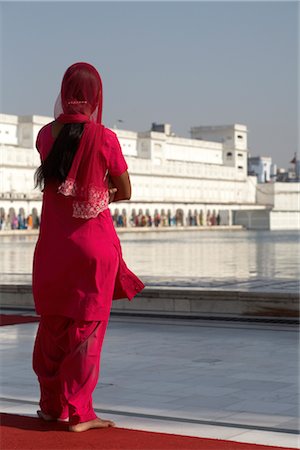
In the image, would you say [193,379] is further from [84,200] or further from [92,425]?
[84,200]

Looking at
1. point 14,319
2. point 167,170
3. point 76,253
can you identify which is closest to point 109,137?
point 76,253

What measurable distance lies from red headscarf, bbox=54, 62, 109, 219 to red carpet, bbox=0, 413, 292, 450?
0.81 metres

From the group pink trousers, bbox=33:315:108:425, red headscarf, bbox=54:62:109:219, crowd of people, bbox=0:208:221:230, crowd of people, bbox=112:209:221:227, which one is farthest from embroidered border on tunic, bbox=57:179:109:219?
crowd of people, bbox=112:209:221:227

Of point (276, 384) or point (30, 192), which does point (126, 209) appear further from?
point (276, 384)

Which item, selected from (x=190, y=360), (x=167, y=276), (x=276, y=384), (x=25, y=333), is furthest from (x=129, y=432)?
(x=167, y=276)

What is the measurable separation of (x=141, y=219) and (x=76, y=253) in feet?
214

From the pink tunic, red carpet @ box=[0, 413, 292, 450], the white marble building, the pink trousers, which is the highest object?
the white marble building

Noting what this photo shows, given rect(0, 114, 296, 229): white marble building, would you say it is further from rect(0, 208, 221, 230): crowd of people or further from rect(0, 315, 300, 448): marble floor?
rect(0, 315, 300, 448): marble floor

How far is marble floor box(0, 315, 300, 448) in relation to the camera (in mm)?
4016

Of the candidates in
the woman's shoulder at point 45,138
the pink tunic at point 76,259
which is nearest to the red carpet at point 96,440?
the pink tunic at point 76,259

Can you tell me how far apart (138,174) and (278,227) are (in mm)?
18894

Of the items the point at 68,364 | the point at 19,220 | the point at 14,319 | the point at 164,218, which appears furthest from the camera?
the point at 164,218

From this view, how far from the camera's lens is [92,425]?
3766 mm

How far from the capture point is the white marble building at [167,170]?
62.6m
